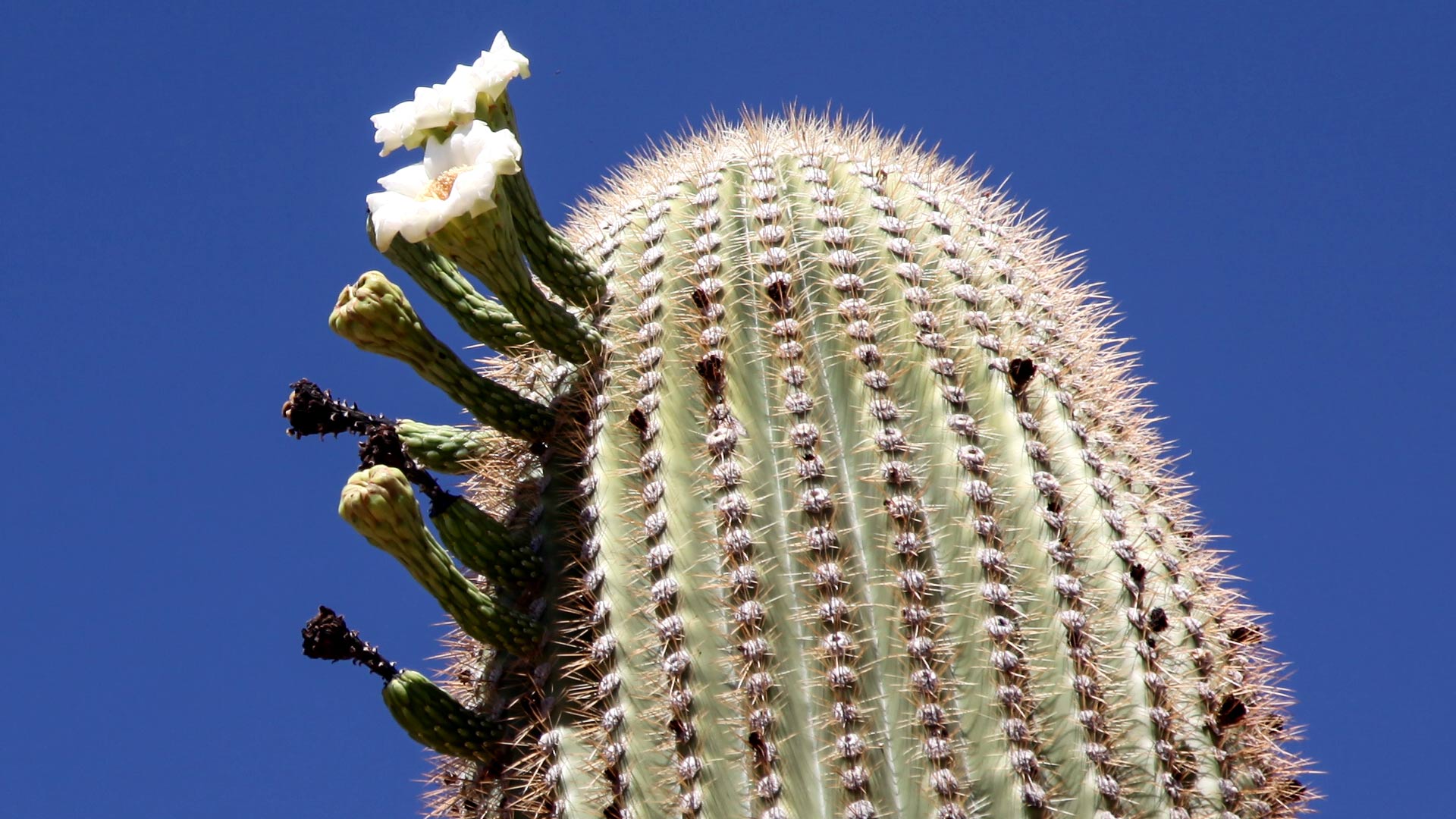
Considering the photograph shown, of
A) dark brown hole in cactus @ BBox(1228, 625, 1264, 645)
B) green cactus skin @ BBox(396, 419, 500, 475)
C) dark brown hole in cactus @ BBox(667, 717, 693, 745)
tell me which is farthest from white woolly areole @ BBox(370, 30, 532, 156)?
dark brown hole in cactus @ BBox(1228, 625, 1264, 645)

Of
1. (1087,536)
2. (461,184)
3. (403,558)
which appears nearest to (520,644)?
(403,558)

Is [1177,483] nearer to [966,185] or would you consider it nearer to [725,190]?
[966,185]

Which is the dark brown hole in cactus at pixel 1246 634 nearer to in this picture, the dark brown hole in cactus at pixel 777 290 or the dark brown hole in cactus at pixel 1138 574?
the dark brown hole in cactus at pixel 1138 574

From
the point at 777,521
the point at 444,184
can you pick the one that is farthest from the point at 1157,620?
the point at 444,184

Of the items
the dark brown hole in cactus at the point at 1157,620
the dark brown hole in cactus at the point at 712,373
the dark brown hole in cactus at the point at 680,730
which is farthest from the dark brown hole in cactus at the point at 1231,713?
the dark brown hole in cactus at the point at 712,373

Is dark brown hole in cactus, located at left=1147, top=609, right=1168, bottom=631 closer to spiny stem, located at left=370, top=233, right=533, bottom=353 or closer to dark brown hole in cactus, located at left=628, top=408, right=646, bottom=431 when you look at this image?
dark brown hole in cactus, located at left=628, top=408, right=646, bottom=431

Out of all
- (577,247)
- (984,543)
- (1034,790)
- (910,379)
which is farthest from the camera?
(577,247)
